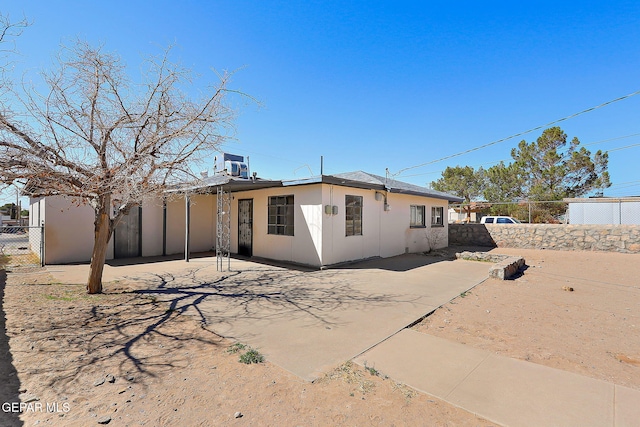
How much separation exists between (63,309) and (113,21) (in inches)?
205

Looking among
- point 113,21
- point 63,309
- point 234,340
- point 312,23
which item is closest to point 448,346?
point 234,340

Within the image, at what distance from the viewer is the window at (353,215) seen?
30.3ft

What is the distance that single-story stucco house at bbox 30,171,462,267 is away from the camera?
8625 millimetres

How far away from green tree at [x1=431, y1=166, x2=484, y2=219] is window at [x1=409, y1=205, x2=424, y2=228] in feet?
64.6

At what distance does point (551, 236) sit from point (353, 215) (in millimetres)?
10758

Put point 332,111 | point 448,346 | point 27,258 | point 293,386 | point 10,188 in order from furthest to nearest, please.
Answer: point 332,111, point 27,258, point 10,188, point 448,346, point 293,386

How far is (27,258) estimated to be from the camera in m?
9.99

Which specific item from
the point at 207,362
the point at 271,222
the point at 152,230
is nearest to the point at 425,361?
the point at 207,362

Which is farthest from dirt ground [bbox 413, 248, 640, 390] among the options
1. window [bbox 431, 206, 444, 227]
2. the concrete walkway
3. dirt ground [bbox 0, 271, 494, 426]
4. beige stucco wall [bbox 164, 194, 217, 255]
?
beige stucco wall [bbox 164, 194, 217, 255]

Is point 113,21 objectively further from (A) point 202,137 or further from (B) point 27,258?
(B) point 27,258

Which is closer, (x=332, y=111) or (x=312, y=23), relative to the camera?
(x=312, y=23)

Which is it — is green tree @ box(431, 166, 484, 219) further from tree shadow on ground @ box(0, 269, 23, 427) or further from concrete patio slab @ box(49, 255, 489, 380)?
tree shadow on ground @ box(0, 269, 23, 427)

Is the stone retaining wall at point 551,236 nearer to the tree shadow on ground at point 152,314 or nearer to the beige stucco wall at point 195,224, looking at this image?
the tree shadow on ground at point 152,314

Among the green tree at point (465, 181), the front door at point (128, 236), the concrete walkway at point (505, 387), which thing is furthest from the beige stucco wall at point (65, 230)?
the green tree at point (465, 181)
